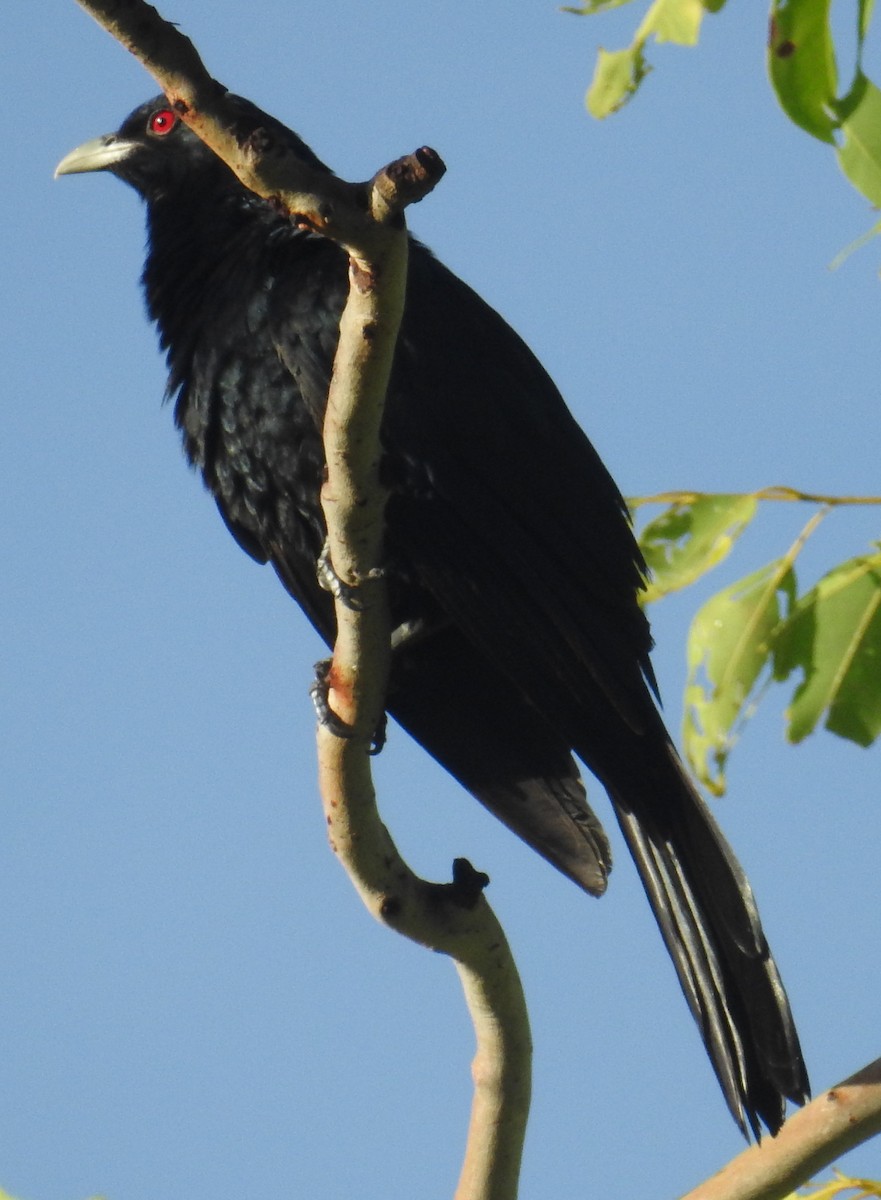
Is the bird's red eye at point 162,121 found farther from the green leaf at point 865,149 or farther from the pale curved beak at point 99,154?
the green leaf at point 865,149

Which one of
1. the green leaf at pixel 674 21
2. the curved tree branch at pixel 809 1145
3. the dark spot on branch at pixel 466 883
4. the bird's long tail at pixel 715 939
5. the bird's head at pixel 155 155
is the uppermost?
the bird's head at pixel 155 155

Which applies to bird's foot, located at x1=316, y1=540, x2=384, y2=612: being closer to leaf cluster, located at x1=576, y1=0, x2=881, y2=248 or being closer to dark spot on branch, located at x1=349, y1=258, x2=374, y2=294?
dark spot on branch, located at x1=349, y1=258, x2=374, y2=294


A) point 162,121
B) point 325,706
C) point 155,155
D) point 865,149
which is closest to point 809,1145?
point 325,706

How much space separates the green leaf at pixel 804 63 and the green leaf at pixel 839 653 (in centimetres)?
106

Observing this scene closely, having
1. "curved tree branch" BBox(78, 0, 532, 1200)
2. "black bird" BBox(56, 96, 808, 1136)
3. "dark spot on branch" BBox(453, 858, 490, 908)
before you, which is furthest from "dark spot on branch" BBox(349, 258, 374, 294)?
"black bird" BBox(56, 96, 808, 1136)

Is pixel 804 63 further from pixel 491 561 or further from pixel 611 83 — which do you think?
pixel 491 561

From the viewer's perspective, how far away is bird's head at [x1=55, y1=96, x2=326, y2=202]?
4586 millimetres

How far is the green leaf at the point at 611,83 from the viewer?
89.6 inches

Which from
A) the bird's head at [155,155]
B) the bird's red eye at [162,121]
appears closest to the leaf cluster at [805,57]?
the bird's head at [155,155]

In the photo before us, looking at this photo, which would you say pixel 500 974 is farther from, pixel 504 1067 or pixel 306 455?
pixel 306 455

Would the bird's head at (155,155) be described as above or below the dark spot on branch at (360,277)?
above

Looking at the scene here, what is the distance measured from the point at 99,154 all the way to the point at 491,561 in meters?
2.20

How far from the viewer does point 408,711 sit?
4.06m

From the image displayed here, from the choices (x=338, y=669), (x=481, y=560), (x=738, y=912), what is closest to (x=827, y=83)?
(x=338, y=669)
